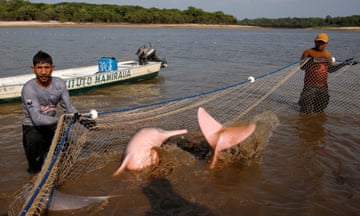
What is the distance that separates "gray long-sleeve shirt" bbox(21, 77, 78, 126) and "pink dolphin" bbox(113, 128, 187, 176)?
1187 millimetres

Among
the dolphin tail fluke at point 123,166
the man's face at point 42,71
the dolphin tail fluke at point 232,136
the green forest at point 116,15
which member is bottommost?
the dolphin tail fluke at point 123,166

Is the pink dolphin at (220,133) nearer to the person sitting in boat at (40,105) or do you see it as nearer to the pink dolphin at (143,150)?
the pink dolphin at (143,150)

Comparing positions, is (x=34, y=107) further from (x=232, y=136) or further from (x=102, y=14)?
(x=102, y=14)

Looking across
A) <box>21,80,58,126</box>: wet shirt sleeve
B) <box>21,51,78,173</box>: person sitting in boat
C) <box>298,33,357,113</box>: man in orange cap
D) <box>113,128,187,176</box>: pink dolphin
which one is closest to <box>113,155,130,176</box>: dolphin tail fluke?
<box>113,128,187,176</box>: pink dolphin

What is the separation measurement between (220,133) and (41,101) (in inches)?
112

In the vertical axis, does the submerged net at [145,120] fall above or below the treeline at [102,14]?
below

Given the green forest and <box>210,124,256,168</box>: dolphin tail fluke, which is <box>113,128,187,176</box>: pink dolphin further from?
the green forest

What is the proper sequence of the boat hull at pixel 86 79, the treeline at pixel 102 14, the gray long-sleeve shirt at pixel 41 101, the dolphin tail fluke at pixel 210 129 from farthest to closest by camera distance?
the treeline at pixel 102 14 < the boat hull at pixel 86 79 < the dolphin tail fluke at pixel 210 129 < the gray long-sleeve shirt at pixel 41 101

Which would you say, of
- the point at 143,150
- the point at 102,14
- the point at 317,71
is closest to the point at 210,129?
the point at 143,150

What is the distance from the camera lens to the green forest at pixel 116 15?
74.4m

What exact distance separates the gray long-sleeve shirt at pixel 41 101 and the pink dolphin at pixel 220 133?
2158 millimetres

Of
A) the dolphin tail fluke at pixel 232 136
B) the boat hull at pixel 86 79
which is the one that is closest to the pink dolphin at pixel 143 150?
the dolphin tail fluke at pixel 232 136

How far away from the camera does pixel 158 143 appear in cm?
543

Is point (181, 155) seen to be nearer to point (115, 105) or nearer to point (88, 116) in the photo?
point (88, 116)
